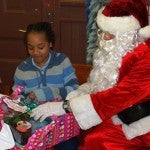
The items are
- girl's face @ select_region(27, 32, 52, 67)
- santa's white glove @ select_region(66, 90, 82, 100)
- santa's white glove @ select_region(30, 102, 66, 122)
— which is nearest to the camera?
santa's white glove @ select_region(30, 102, 66, 122)

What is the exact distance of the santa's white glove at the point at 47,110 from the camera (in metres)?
1.86

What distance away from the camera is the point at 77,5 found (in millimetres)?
3268

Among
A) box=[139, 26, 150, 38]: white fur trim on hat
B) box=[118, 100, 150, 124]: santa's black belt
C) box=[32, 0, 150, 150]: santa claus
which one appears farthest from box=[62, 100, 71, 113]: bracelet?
box=[139, 26, 150, 38]: white fur trim on hat

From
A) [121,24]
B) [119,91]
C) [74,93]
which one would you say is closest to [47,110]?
[74,93]

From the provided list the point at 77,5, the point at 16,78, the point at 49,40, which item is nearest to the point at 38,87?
the point at 16,78

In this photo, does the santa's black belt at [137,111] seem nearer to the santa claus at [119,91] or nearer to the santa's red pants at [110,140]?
the santa claus at [119,91]

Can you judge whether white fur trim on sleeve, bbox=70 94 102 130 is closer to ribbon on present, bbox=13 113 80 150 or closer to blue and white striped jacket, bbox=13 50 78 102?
ribbon on present, bbox=13 113 80 150

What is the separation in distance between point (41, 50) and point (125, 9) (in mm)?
593

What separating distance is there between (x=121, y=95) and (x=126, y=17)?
373 millimetres

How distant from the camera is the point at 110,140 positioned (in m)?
1.90

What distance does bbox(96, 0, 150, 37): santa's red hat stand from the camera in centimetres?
181

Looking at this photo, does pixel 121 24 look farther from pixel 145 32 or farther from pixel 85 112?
pixel 85 112

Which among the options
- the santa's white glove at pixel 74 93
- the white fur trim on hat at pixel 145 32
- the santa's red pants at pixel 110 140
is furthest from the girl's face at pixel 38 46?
the white fur trim on hat at pixel 145 32

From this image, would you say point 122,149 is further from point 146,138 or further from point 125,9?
point 125,9
